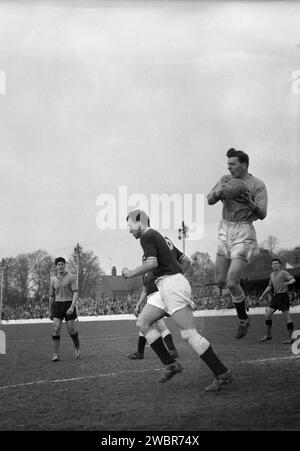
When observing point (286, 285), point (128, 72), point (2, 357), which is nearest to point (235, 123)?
point (128, 72)

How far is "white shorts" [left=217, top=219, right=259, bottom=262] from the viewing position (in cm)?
482

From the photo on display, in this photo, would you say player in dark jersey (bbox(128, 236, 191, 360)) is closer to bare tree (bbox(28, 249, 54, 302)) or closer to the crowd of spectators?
the crowd of spectators

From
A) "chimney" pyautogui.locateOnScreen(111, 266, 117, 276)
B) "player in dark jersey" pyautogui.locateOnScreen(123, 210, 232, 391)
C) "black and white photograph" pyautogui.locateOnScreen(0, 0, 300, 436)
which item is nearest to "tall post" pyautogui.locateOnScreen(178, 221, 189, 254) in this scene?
"black and white photograph" pyautogui.locateOnScreen(0, 0, 300, 436)

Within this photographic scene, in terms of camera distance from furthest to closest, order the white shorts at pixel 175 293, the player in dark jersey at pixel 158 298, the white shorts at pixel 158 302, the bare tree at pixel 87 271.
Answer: the bare tree at pixel 87 271
the player in dark jersey at pixel 158 298
the white shorts at pixel 158 302
the white shorts at pixel 175 293

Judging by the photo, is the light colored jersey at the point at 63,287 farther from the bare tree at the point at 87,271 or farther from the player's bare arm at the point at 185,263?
the player's bare arm at the point at 185,263

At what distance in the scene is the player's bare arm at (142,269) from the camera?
163 inches

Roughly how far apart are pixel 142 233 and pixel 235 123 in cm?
139

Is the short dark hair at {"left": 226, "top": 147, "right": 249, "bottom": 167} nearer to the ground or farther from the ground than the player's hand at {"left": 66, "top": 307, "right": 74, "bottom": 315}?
farther from the ground

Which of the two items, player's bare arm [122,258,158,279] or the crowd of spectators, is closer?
player's bare arm [122,258,158,279]

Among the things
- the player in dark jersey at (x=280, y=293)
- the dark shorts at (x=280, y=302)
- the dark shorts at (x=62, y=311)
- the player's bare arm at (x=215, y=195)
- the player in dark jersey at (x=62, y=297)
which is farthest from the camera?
the dark shorts at (x=280, y=302)

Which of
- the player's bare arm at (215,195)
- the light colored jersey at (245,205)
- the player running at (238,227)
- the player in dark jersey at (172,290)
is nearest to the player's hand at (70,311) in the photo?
the player in dark jersey at (172,290)

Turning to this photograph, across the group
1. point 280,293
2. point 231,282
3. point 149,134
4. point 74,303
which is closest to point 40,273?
point 74,303

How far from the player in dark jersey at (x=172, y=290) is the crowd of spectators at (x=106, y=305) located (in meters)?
1.22

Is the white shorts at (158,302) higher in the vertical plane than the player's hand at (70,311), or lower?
higher
